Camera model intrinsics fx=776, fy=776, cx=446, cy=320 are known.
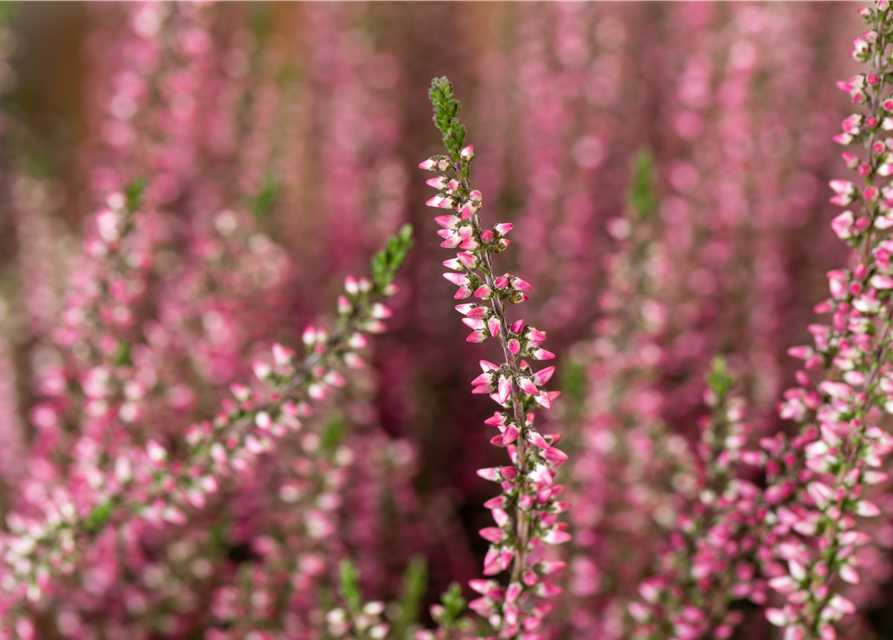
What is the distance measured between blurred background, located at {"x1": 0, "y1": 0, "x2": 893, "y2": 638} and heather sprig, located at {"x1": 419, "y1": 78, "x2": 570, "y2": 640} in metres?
0.38

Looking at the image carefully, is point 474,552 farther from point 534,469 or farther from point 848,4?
point 848,4

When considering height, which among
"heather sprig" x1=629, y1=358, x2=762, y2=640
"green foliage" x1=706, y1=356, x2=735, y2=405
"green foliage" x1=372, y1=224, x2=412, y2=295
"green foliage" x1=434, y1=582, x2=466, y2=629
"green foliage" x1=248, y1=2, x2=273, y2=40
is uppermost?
"green foliage" x1=248, y1=2, x2=273, y2=40

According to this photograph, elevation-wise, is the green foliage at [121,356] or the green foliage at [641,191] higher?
the green foliage at [641,191]

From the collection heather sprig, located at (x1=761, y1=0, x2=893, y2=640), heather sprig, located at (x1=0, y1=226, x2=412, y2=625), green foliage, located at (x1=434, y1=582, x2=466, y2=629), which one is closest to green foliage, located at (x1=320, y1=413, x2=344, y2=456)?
heather sprig, located at (x1=0, y1=226, x2=412, y2=625)

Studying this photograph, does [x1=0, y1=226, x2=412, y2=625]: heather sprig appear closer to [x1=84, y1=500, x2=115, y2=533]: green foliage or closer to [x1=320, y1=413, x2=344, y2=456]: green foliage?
[x1=84, y1=500, x2=115, y2=533]: green foliage

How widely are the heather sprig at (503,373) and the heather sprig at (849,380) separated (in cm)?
20

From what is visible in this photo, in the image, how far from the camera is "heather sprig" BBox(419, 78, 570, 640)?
0.43 metres

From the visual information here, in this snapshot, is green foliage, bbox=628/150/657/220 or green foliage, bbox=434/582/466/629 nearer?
green foliage, bbox=434/582/466/629

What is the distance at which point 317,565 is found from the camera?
81cm

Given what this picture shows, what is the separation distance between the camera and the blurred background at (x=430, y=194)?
1.05m

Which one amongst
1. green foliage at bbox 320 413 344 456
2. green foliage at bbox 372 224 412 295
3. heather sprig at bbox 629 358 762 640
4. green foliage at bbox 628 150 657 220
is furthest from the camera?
green foliage at bbox 628 150 657 220

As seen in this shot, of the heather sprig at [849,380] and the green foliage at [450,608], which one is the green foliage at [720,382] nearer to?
the heather sprig at [849,380]

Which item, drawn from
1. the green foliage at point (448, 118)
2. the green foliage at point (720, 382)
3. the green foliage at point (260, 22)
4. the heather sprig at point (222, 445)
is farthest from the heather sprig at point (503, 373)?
the green foliage at point (260, 22)

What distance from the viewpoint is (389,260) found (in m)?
0.54
